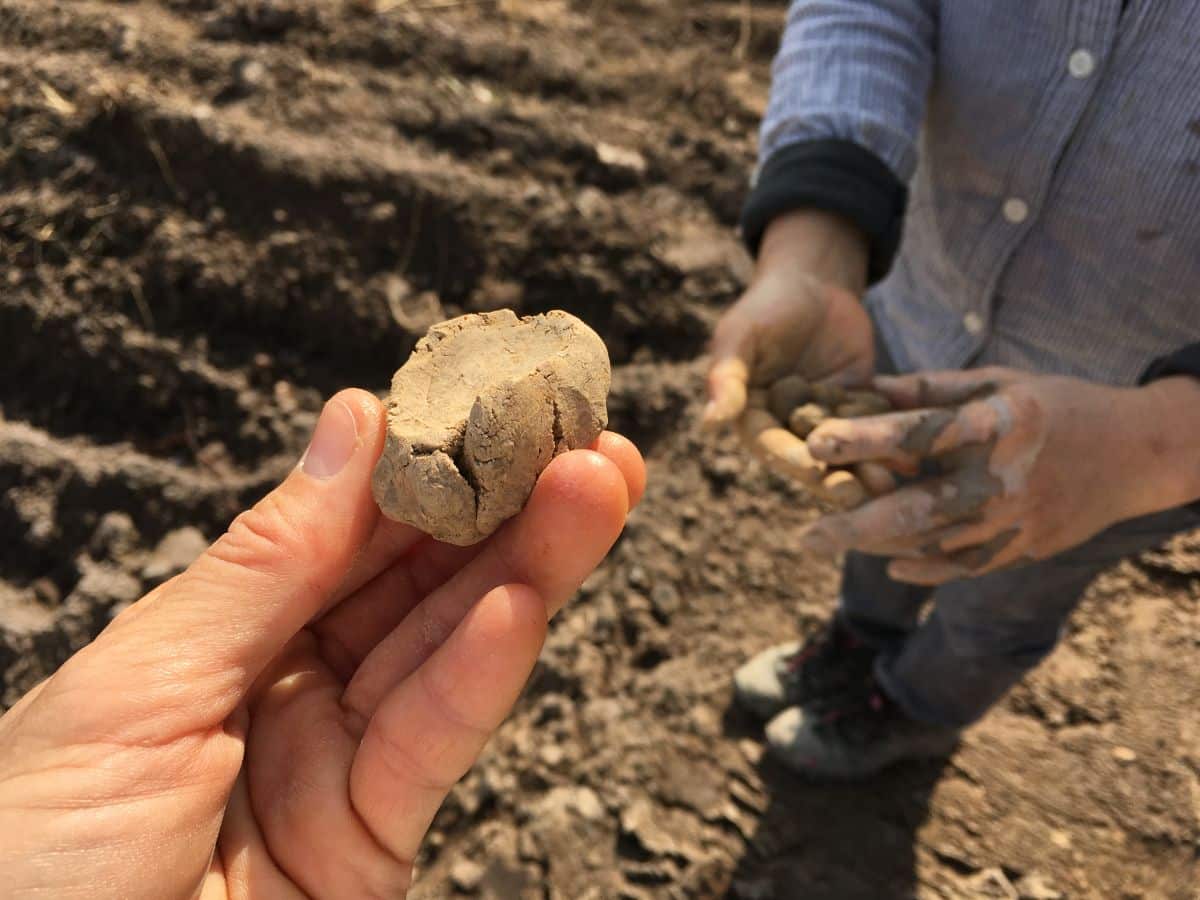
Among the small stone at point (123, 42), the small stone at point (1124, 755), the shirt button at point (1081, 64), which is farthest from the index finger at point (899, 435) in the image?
the small stone at point (123, 42)

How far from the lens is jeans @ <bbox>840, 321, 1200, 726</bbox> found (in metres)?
2.01

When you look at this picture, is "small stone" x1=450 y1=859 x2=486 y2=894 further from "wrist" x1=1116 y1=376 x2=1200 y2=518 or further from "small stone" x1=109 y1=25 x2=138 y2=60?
"small stone" x1=109 y1=25 x2=138 y2=60

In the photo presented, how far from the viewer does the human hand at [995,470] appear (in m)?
1.64

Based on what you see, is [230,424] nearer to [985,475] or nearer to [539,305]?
[539,305]

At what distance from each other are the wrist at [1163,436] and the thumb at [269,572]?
1.33 m

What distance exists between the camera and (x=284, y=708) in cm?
150

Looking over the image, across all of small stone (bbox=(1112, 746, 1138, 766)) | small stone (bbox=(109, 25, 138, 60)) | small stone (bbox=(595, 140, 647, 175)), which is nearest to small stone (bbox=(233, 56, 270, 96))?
small stone (bbox=(109, 25, 138, 60))

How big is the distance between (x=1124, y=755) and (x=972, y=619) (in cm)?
79

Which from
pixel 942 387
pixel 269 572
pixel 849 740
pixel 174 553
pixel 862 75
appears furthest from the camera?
pixel 174 553

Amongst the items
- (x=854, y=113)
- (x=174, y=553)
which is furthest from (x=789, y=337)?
(x=174, y=553)

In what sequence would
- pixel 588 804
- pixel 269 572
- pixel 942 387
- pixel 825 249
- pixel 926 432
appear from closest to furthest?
pixel 269 572
pixel 926 432
pixel 942 387
pixel 825 249
pixel 588 804

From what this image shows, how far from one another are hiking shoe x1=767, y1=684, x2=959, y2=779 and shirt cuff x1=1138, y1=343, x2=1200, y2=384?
1.19m

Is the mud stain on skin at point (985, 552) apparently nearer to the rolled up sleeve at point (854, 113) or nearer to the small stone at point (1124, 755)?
the rolled up sleeve at point (854, 113)

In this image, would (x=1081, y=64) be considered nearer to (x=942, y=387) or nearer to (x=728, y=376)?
(x=942, y=387)
